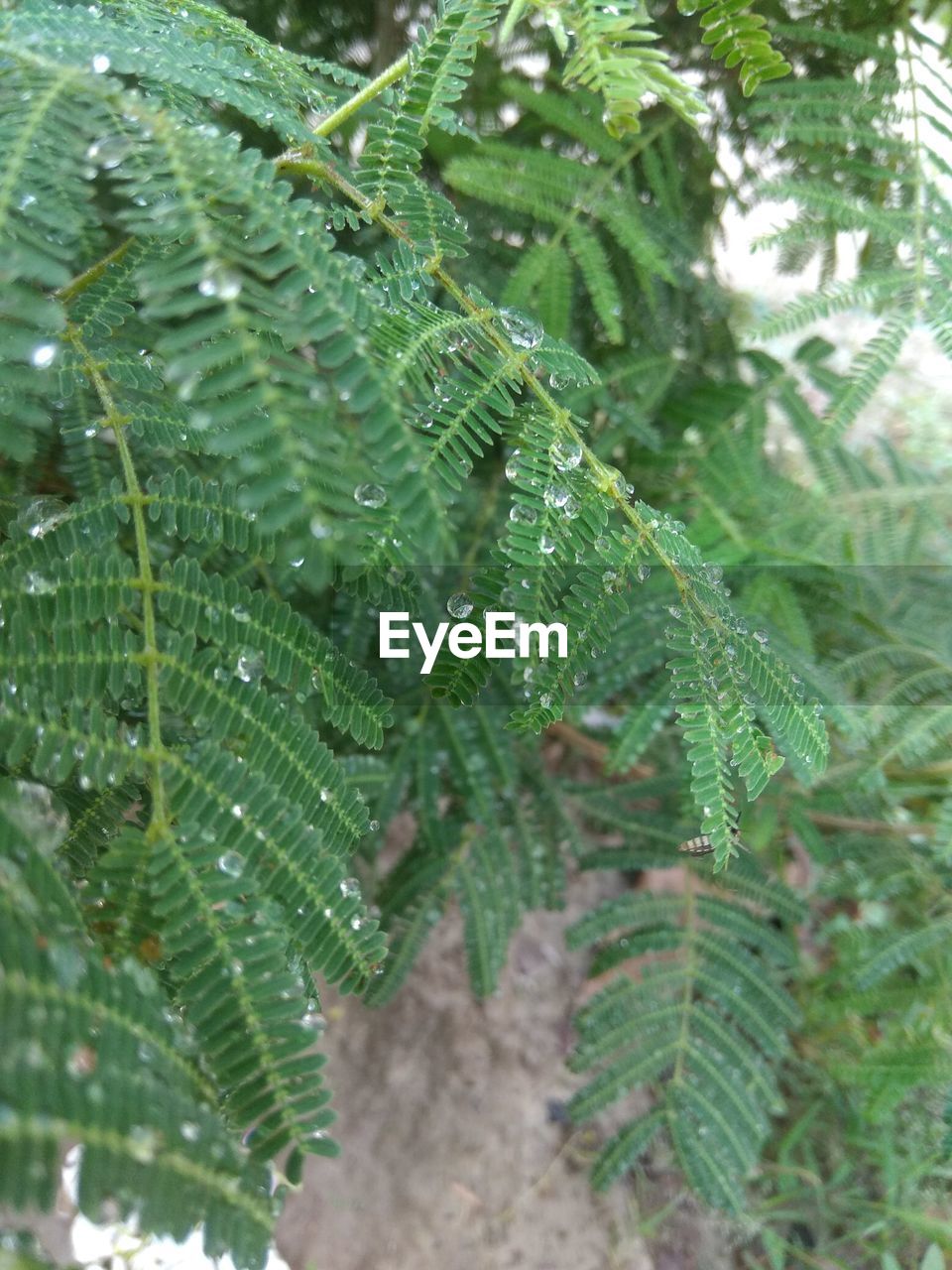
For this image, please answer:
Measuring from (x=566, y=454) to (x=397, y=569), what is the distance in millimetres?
180

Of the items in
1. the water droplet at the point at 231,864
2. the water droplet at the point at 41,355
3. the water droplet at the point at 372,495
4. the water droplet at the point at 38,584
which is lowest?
the water droplet at the point at 231,864

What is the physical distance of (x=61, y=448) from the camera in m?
1.18

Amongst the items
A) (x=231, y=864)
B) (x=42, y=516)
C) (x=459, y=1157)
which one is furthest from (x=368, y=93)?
(x=459, y=1157)

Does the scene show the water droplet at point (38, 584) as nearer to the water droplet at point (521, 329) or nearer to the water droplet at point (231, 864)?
the water droplet at point (231, 864)

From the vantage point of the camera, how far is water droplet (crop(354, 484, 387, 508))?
70 centimetres

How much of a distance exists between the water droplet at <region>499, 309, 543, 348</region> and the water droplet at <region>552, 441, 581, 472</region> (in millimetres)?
110

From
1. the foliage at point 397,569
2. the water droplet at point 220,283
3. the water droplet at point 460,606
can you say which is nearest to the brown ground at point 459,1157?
the foliage at point 397,569

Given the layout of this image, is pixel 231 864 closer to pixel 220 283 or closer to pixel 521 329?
pixel 220 283

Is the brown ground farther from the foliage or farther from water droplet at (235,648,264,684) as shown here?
water droplet at (235,648,264,684)

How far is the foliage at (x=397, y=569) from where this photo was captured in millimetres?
536

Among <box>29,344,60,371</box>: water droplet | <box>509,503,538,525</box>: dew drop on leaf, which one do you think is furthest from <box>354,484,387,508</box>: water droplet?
<box>29,344,60,371</box>: water droplet

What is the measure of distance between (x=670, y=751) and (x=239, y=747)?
47.5 inches

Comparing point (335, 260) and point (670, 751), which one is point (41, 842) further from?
point (670, 751)

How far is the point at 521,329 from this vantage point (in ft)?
2.66
